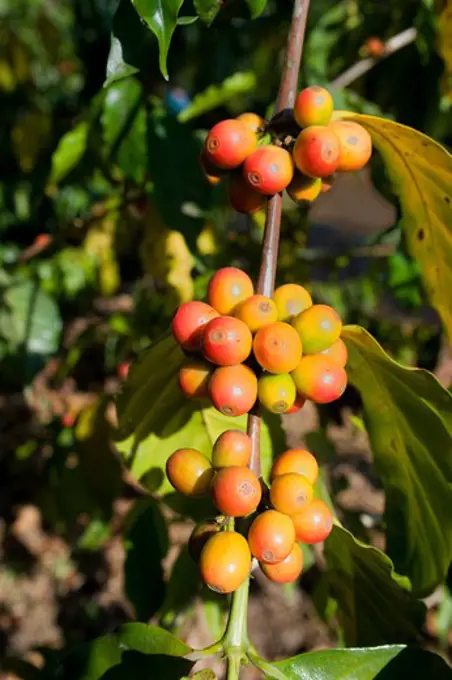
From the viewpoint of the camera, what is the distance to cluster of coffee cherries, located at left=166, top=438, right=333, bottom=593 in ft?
1.79

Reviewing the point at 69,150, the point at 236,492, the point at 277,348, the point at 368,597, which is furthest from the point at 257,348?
the point at 69,150

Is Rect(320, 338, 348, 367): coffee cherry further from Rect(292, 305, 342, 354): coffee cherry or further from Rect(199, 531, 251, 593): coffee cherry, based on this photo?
Rect(199, 531, 251, 593): coffee cherry

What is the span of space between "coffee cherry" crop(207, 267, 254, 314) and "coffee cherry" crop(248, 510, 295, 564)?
189 mm

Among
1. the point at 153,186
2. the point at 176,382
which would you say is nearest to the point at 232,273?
the point at 176,382

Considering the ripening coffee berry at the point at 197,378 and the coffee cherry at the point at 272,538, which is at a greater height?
the ripening coffee berry at the point at 197,378

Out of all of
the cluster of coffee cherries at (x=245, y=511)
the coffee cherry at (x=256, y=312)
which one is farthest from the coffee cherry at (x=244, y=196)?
the cluster of coffee cherries at (x=245, y=511)

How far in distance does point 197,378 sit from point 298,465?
0.12 meters

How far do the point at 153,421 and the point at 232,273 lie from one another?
264 mm

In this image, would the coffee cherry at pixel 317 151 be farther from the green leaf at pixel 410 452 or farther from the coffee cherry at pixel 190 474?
the coffee cherry at pixel 190 474

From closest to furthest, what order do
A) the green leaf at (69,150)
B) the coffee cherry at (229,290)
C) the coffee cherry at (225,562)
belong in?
the coffee cherry at (225,562) < the coffee cherry at (229,290) < the green leaf at (69,150)

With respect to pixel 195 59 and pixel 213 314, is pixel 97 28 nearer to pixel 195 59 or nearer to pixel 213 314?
pixel 195 59

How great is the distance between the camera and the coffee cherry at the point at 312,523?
591 millimetres

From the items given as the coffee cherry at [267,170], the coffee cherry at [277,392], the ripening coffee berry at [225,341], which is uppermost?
the coffee cherry at [267,170]

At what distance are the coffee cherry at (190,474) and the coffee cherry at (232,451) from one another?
0.03 meters
